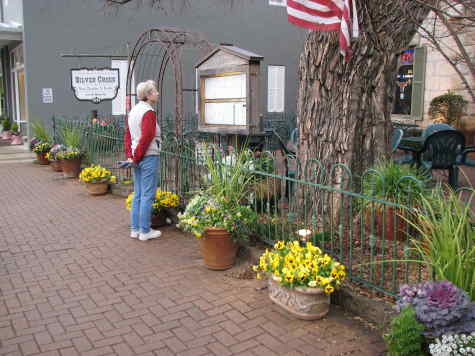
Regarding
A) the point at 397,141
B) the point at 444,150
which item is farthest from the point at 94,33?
the point at 444,150

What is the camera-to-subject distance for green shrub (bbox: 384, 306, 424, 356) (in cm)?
278

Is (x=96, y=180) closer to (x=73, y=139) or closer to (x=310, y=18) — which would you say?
(x=73, y=139)

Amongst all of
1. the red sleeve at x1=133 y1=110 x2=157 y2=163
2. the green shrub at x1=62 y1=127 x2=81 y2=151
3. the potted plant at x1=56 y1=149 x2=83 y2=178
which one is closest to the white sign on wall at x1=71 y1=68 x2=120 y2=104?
the green shrub at x1=62 y1=127 x2=81 y2=151

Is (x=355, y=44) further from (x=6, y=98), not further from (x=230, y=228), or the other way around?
(x=6, y=98)

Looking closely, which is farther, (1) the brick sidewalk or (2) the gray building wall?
(2) the gray building wall

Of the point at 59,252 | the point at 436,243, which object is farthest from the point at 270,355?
the point at 59,252

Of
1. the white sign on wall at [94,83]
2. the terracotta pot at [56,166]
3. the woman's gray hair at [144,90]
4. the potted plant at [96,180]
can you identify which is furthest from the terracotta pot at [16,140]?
the woman's gray hair at [144,90]

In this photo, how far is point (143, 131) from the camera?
5.45m

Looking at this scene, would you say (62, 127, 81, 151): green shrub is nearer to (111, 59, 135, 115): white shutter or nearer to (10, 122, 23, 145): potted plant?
(111, 59, 135, 115): white shutter

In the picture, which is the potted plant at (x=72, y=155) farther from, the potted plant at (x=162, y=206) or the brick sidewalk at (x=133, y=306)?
the potted plant at (x=162, y=206)

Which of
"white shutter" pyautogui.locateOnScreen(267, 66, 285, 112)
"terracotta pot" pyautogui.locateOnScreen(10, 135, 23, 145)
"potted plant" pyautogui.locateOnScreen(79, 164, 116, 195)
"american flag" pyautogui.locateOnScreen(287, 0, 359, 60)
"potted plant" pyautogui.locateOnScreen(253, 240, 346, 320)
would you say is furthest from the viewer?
"white shutter" pyautogui.locateOnScreen(267, 66, 285, 112)

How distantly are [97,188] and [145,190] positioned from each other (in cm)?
295

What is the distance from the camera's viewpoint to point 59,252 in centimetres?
539

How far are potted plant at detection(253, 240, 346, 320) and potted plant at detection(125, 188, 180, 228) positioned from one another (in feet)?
8.73
